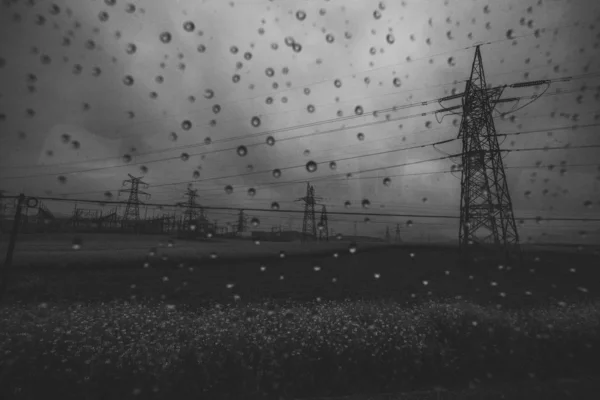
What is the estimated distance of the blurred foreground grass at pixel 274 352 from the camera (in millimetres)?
3541

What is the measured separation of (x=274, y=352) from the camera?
4199 millimetres

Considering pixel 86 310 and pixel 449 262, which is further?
pixel 449 262

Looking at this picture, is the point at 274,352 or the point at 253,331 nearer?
the point at 274,352

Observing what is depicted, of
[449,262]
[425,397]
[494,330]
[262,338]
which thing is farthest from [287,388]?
[449,262]

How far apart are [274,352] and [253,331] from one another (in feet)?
3.02

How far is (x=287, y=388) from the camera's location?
361cm

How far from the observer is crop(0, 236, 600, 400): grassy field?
3631 mm

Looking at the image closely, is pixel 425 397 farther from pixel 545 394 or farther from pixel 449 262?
pixel 449 262

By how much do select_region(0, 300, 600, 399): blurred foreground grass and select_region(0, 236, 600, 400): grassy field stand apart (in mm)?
21

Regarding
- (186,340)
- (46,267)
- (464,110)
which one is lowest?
(186,340)

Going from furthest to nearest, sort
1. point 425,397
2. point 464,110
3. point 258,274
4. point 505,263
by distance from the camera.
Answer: point 464,110 → point 505,263 → point 258,274 → point 425,397

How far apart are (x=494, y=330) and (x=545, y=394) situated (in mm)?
1821

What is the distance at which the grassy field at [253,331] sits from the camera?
143 inches

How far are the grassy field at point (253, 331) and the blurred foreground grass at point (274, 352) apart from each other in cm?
2
